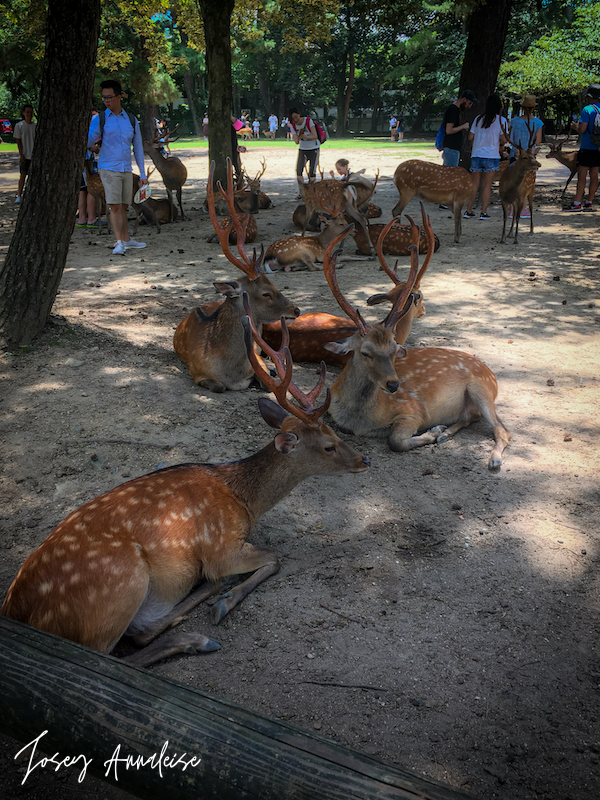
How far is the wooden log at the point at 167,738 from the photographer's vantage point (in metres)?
1.33

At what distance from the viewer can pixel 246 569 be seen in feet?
8.68

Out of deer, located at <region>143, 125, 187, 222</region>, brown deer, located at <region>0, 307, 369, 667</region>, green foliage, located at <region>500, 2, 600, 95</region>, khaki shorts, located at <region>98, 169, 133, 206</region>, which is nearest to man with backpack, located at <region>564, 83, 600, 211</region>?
deer, located at <region>143, 125, 187, 222</region>

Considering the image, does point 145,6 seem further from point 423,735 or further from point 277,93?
point 277,93

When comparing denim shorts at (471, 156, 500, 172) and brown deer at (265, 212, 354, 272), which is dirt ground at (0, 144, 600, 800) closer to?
brown deer at (265, 212, 354, 272)

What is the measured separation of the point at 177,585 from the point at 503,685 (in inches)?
47.7

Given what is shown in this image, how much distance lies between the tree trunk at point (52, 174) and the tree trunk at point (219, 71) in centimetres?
593

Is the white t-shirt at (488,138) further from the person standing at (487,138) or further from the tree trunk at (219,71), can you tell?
the tree trunk at (219,71)

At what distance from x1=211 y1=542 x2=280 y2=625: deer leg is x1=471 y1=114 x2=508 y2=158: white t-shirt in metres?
8.75

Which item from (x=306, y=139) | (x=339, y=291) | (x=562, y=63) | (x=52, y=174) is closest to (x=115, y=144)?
(x=52, y=174)

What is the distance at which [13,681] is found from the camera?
61.0 inches

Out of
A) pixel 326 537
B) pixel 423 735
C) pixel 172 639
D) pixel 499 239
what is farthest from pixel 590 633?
pixel 499 239

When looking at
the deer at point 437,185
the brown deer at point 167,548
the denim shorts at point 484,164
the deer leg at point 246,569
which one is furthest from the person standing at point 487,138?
the deer leg at point 246,569

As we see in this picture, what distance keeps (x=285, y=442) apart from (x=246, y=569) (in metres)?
0.56

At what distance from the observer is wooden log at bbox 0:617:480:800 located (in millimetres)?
1335
